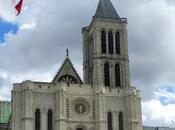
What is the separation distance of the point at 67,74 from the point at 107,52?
695cm

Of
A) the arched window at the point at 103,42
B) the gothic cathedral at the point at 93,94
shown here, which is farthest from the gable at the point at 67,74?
the arched window at the point at 103,42

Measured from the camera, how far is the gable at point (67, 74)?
6850 cm

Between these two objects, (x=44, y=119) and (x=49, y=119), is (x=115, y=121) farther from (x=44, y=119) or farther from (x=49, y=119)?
(x=44, y=119)

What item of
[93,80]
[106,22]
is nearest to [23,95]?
[93,80]

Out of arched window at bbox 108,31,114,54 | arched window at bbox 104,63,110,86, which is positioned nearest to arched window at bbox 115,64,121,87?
arched window at bbox 104,63,110,86

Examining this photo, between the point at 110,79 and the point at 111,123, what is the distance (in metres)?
7.15

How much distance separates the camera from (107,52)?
70250 mm

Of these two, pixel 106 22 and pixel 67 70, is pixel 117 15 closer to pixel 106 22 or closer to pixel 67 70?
pixel 106 22

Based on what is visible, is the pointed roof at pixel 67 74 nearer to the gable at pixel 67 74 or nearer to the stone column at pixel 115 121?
the gable at pixel 67 74

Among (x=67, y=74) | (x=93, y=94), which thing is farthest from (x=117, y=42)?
(x=93, y=94)

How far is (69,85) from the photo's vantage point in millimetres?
65188

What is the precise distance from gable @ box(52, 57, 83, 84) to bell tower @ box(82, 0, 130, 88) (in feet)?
8.89

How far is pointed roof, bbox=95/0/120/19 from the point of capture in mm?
73150

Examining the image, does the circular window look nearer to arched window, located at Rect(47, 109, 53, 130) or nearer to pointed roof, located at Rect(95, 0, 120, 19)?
arched window, located at Rect(47, 109, 53, 130)
